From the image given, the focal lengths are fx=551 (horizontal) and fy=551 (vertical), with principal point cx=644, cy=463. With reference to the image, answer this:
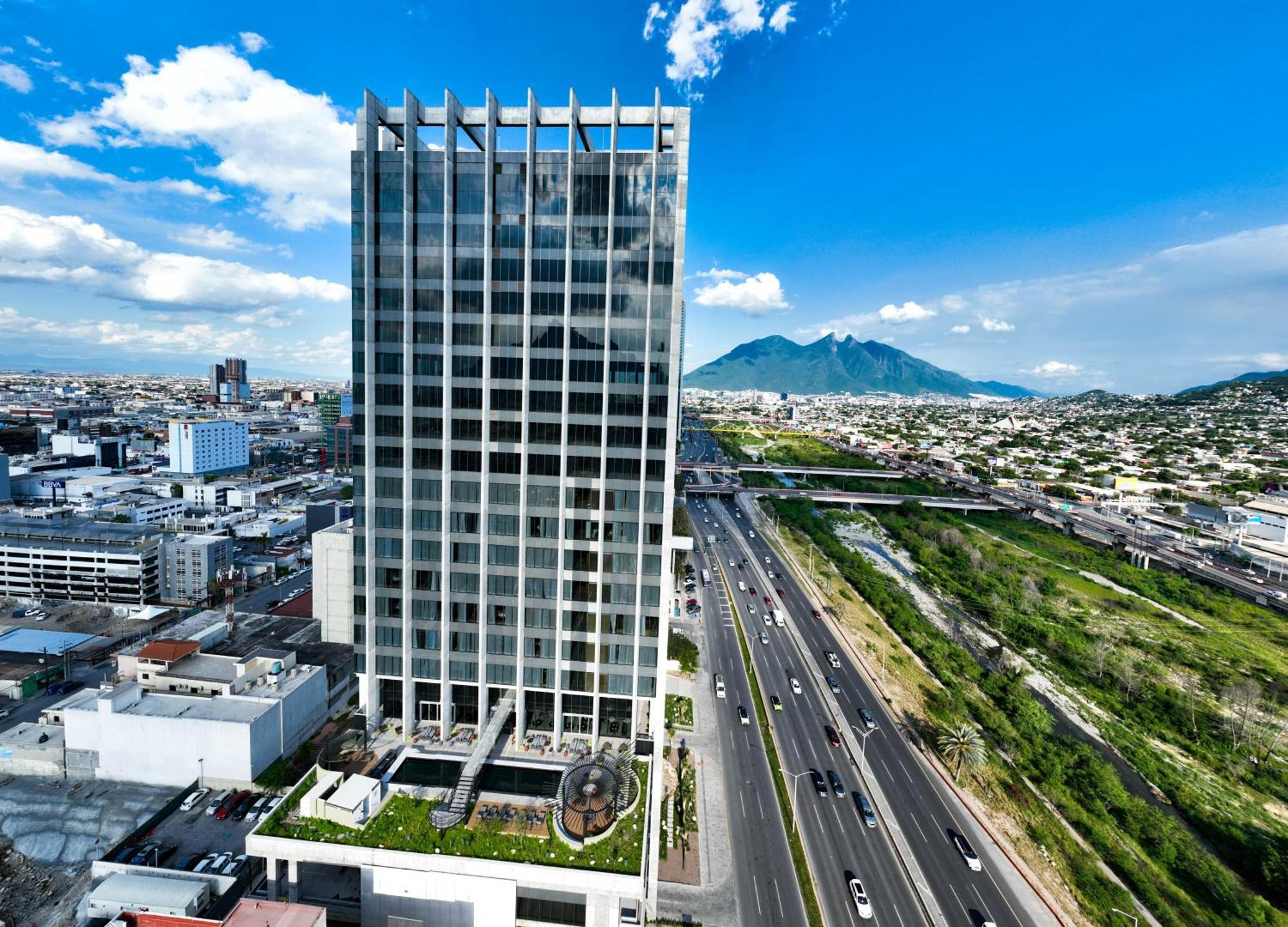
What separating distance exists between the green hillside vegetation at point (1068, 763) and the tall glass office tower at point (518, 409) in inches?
1725

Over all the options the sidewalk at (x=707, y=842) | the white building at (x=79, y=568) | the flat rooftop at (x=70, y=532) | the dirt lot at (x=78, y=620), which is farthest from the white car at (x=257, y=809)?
the flat rooftop at (x=70, y=532)

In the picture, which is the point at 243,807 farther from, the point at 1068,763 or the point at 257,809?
the point at 1068,763

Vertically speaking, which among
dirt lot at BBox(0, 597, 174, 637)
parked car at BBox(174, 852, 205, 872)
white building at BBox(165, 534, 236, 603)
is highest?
white building at BBox(165, 534, 236, 603)

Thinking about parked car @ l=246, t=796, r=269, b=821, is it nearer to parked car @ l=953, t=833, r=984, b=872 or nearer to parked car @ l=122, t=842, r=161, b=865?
parked car @ l=122, t=842, r=161, b=865

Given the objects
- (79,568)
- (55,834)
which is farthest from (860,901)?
(79,568)

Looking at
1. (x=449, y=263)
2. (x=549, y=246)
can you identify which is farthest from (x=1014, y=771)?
(x=449, y=263)

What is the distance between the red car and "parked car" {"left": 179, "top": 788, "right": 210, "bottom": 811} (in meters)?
2.73

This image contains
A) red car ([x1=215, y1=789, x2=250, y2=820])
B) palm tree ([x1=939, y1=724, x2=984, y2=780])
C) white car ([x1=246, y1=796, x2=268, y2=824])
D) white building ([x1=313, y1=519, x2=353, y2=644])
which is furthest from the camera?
white building ([x1=313, y1=519, x2=353, y2=644])

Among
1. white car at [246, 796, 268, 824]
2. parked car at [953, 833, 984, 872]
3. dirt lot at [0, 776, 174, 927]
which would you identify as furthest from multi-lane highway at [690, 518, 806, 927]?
dirt lot at [0, 776, 174, 927]

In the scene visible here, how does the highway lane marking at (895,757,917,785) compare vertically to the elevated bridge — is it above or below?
below

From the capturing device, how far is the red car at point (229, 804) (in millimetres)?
51750

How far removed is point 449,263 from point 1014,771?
7908 cm

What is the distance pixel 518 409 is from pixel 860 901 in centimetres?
4937

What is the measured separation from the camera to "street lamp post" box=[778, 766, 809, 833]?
5224 cm
